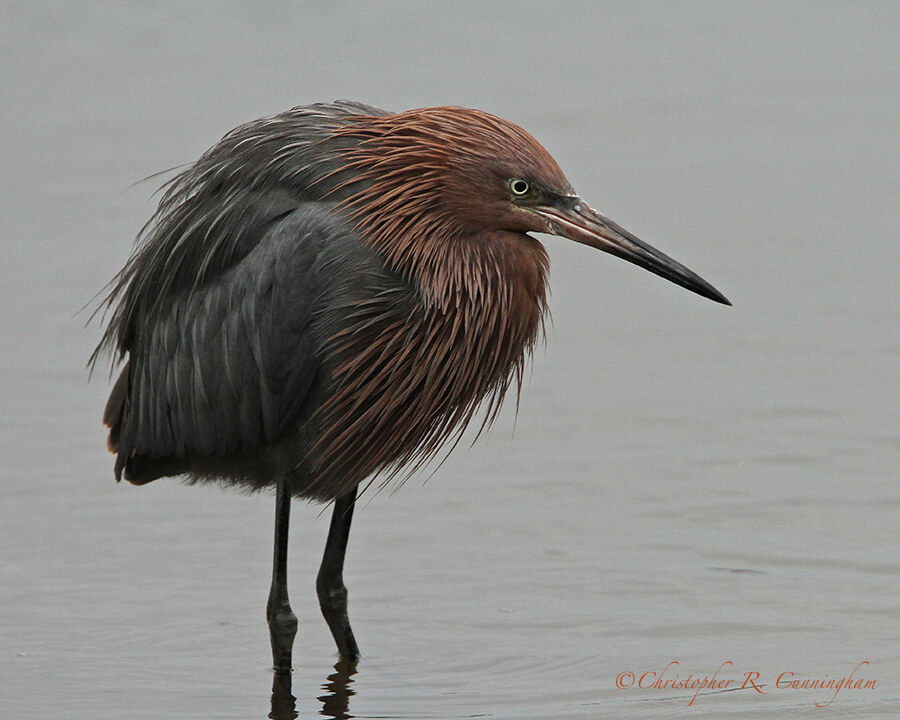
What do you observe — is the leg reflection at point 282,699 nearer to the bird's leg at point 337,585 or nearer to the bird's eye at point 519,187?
the bird's leg at point 337,585

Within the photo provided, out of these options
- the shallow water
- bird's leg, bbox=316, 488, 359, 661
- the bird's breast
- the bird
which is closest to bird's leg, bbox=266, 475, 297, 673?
the bird

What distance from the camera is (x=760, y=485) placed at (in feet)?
26.1

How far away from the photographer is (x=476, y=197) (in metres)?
5.73

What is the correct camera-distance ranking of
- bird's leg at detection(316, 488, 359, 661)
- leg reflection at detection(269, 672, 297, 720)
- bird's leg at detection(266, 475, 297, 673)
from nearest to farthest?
1. leg reflection at detection(269, 672, 297, 720)
2. bird's leg at detection(266, 475, 297, 673)
3. bird's leg at detection(316, 488, 359, 661)

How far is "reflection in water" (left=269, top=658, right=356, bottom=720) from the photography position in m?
6.14

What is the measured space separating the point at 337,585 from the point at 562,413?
2.50 metres

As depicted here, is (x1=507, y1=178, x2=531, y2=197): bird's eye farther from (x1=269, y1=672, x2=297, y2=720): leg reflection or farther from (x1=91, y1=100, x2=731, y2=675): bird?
(x1=269, y1=672, x2=297, y2=720): leg reflection

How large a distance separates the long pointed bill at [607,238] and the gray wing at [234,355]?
2.54 feet

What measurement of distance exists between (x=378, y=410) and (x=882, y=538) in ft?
8.63

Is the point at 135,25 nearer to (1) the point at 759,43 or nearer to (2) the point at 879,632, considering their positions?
(1) the point at 759,43

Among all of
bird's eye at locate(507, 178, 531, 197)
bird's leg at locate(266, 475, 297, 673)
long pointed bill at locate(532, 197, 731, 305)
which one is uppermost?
bird's eye at locate(507, 178, 531, 197)

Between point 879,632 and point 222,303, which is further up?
point 222,303

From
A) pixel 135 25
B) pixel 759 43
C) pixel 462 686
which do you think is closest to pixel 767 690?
pixel 462 686

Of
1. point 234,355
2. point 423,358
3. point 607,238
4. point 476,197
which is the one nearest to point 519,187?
point 476,197
